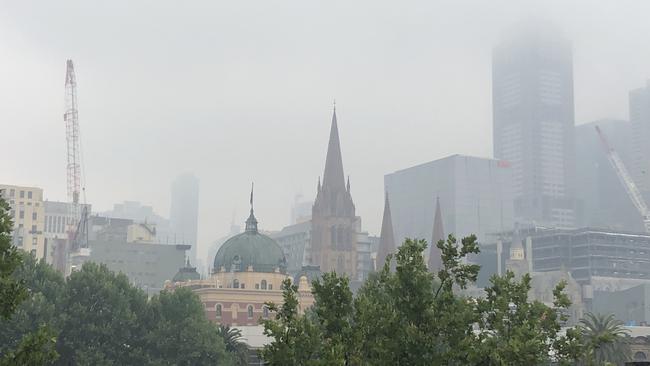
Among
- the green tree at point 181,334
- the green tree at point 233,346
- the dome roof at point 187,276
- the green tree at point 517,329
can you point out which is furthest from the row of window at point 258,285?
the green tree at point 517,329

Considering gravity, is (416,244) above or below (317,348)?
above

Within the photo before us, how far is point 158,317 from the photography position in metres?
112

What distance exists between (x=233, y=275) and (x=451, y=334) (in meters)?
138

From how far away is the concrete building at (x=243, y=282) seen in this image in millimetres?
176750

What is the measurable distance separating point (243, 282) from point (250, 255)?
5494 millimetres

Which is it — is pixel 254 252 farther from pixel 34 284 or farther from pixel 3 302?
pixel 3 302

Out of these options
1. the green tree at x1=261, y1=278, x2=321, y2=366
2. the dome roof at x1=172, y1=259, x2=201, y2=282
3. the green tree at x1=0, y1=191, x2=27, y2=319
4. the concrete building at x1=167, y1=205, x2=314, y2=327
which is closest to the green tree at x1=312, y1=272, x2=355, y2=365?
the green tree at x1=261, y1=278, x2=321, y2=366

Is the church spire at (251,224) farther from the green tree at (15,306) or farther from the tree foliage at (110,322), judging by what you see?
the green tree at (15,306)

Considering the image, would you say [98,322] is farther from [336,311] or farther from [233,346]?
→ [336,311]

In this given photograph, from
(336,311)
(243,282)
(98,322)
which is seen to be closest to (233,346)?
(98,322)

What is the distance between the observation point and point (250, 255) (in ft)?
602

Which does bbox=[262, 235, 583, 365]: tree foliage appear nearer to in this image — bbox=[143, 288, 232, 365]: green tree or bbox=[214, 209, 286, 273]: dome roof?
bbox=[143, 288, 232, 365]: green tree

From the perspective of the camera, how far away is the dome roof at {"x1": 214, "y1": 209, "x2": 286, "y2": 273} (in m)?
183

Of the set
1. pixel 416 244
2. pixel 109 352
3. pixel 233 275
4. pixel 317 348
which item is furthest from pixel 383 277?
pixel 233 275
